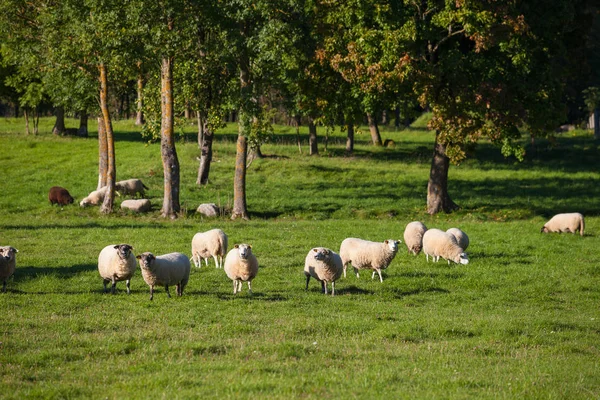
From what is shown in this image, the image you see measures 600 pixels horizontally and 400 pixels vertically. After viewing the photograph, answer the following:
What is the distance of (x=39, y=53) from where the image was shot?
38.9m

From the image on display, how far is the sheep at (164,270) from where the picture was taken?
1717 centimetres

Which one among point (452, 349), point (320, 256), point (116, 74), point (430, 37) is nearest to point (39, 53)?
point (116, 74)

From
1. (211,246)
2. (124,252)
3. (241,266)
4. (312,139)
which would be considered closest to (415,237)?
(211,246)

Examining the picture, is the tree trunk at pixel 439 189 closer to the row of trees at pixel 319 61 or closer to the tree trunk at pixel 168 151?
the row of trees at pixel 319 61

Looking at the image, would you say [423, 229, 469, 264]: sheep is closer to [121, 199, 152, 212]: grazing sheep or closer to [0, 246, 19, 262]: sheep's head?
[0, 246, 19, 262]: sheep's head

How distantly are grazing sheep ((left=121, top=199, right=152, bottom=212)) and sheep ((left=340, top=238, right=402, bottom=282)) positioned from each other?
18.0m

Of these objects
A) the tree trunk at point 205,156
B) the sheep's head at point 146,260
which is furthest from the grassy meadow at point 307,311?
the tree trunk at point 205,156

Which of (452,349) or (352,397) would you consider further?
(452,349)

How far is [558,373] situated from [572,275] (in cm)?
1066

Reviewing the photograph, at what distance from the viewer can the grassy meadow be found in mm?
11227

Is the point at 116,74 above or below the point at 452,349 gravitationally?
above

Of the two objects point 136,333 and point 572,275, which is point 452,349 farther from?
point 572,275

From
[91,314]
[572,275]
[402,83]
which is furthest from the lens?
[402,83]

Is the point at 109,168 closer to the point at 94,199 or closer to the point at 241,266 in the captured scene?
the point at 94,199
